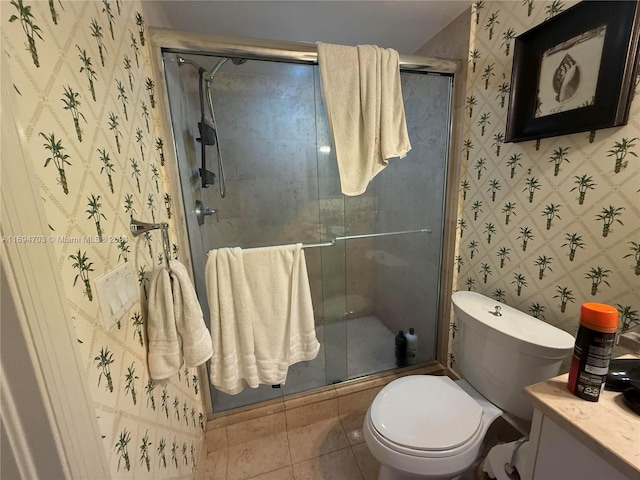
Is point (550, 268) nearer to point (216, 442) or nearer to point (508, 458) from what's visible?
point (508, 458)

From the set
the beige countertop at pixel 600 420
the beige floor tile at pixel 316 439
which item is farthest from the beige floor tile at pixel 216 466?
the beige countertop at pixel 600 420

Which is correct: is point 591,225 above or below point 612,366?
above

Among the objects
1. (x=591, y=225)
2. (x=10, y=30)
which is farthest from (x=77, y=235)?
(x=591, y=225)

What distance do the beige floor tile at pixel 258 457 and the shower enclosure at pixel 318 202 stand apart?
8.1 inches

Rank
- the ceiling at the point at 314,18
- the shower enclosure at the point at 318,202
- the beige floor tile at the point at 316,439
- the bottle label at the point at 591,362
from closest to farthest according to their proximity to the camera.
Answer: the bottle label at the point at 591,362
the ceiling at the point at 314,18
the beige floor tile at the point at 316,439
the shower enclosure at the point at 318,202

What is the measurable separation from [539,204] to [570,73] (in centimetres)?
48

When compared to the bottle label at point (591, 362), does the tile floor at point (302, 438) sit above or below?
below

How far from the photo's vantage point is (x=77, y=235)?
56 cm

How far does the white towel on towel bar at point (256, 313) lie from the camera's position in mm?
1153

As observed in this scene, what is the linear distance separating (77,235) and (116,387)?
0.38 meters

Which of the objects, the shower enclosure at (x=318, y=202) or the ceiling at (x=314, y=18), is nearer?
the ceiling at (x=314, y=18)

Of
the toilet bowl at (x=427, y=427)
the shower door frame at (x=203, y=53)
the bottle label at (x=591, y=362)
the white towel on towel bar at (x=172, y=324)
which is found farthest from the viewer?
the shower door frame at (x=203, y=53)

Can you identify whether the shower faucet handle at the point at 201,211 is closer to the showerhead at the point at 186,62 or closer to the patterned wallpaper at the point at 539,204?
the showerhead at the point at 186,62

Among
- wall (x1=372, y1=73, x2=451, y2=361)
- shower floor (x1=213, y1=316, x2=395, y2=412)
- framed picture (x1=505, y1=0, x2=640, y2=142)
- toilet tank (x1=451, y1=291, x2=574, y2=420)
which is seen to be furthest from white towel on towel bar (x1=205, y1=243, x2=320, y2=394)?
framed picture (x1=505, y1=0, x2=640, y2=142)
